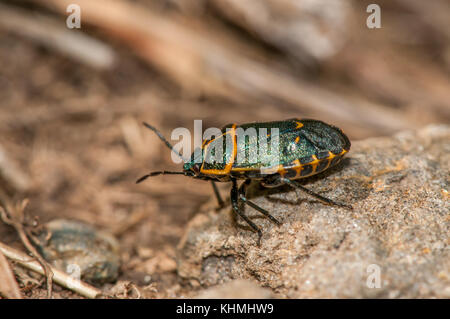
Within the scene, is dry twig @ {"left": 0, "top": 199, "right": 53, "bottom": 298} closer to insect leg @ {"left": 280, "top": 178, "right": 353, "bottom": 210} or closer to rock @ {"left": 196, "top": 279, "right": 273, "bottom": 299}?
rock @ {"left": 196, "top": 279, "right": 273, "bottom": 299}

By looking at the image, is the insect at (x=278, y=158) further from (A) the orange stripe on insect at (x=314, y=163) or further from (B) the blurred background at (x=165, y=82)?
(B) the blurred background at (x=165, y=82)

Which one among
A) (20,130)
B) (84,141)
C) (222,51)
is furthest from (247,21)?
(20,130)

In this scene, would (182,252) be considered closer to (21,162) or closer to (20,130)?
(21,162)

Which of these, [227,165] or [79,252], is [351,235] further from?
[79,252]

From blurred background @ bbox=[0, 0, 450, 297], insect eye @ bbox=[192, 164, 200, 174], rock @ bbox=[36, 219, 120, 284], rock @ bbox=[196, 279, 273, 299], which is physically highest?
blurred background @ bbox=[0, 0, 450, 297]

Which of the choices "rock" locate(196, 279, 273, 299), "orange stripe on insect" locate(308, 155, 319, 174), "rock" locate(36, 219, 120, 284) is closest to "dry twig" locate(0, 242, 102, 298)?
"rock" locate(36, 219, 120, 284)

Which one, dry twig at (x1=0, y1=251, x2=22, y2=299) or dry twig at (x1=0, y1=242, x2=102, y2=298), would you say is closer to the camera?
dry twig at (x1=0, y1=251, x2=22, y2=299)

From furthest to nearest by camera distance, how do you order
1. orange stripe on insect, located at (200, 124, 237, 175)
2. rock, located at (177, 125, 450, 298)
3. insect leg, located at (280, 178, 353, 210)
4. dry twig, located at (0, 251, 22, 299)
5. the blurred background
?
the blurred background < orange stripe on insect, located at (200, 124, 237, 175) < insect leg, located at (280, 178, 353, 210) < dry twig, located at (0, 251, 22, 299) < rock, located at (177, 125, 450, 298)

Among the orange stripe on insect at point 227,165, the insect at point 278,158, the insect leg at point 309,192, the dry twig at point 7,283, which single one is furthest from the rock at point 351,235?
the dry twig at point 7,283
